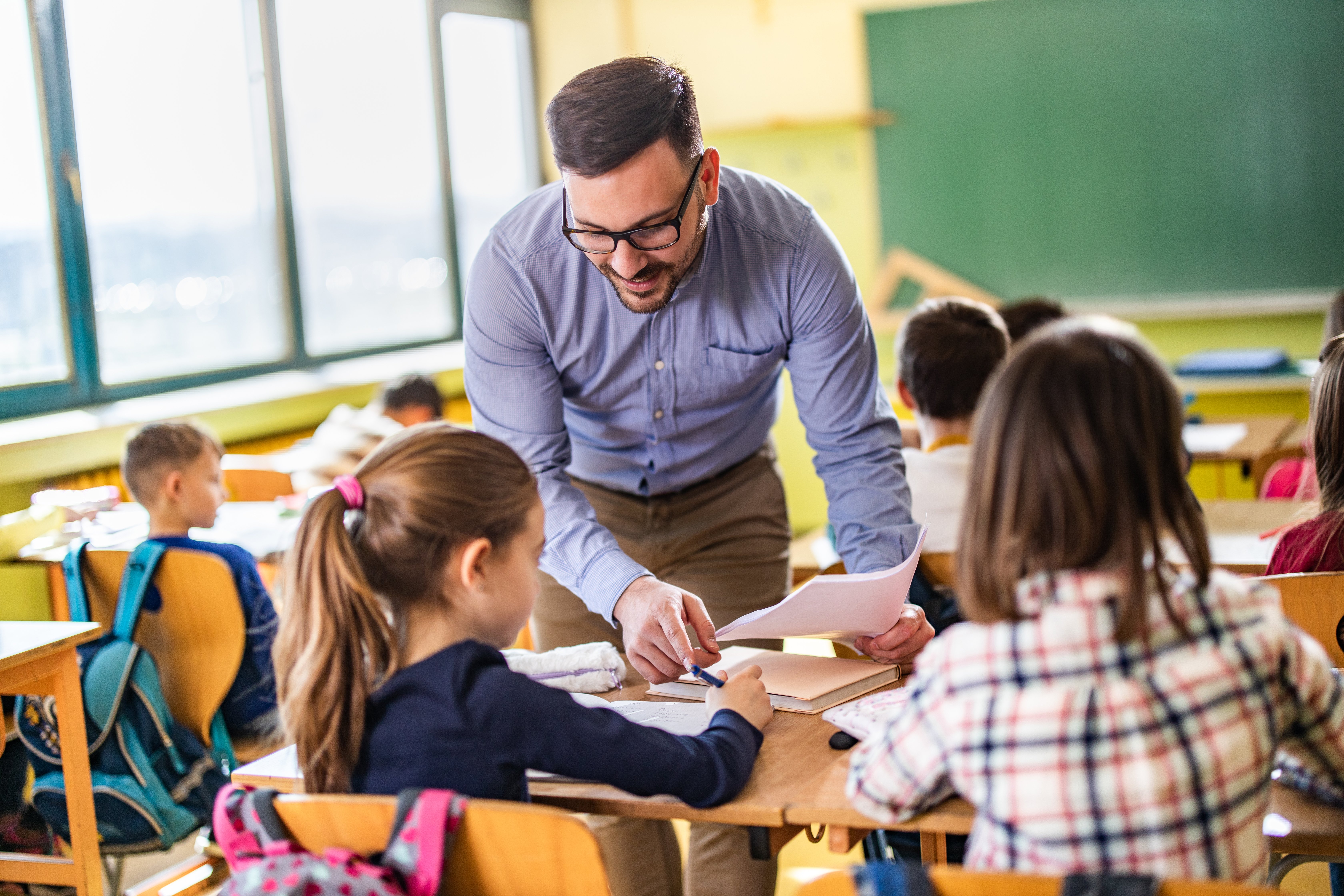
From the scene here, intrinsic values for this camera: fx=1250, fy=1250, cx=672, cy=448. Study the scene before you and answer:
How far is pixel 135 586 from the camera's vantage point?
2580 millimetres

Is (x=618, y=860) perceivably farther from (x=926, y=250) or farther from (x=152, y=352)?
(x=926, y=250)

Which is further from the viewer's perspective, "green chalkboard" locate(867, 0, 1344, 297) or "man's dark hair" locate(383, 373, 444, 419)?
"green chalkboard" locate(867, 0, 1344, 297)

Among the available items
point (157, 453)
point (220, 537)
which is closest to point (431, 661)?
point (157, 453)

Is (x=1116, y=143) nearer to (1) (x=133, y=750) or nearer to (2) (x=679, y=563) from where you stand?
(2) (x=679, y=563)

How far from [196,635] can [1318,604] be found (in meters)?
2.11

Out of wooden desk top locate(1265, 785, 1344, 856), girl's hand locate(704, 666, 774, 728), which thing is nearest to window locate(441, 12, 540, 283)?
girl's hand locate(704, 666, 774, 728)

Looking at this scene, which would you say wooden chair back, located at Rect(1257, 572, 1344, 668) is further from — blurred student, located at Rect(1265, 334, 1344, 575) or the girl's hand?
the girl's hand

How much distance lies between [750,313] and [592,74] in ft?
1.49

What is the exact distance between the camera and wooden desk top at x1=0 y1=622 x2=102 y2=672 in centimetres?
220

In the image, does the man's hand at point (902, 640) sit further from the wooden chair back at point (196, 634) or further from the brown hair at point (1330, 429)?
the wooden chair back at point (196, 634)

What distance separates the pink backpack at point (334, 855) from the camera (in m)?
1.13

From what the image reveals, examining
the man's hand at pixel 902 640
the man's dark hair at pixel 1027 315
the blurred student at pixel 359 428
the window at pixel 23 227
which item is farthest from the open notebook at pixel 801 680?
the window at pixel 23 227

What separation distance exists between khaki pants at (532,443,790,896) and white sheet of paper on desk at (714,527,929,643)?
0.46 m

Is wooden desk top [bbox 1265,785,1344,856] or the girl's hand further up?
the girl's hand
